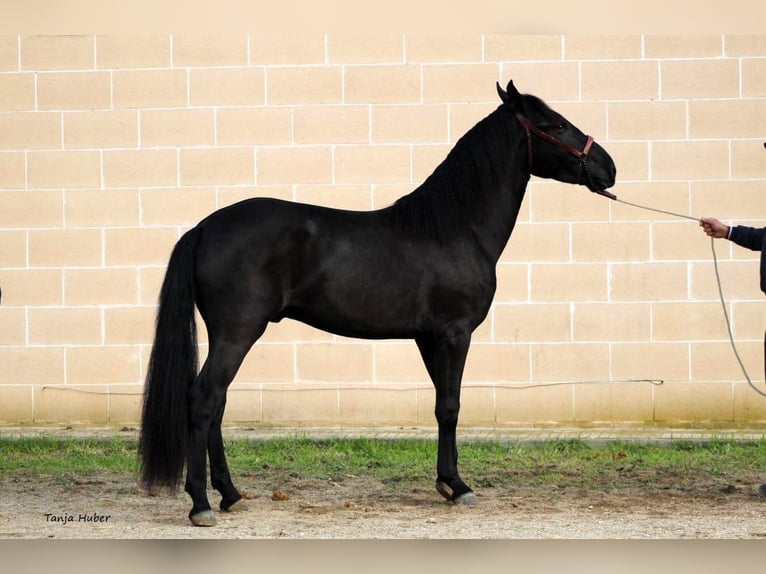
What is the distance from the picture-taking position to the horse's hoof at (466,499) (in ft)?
18.8

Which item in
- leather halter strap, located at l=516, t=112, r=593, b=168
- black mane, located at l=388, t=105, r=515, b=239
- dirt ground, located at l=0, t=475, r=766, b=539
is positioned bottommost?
dirt ground, located at l=0, t=475, r=766, b=539

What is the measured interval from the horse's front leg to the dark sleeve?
5.01ft

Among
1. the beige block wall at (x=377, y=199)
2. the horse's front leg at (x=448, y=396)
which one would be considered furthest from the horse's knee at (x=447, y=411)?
the beige block wall at (x=377, y=199)

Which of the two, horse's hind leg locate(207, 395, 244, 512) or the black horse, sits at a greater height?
the black horse

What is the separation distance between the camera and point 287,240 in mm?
5449

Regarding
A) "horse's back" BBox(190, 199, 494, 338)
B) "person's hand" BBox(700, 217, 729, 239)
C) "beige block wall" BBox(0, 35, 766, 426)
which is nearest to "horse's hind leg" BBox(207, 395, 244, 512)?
"horse's back" BBox(190, 199, 494, 338)

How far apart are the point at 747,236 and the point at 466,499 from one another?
203 cm

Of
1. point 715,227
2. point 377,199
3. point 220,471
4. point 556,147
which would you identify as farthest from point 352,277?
point 377,199

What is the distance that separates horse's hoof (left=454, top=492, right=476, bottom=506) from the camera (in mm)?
5730

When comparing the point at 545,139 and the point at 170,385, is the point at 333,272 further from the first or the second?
the point at 545,139

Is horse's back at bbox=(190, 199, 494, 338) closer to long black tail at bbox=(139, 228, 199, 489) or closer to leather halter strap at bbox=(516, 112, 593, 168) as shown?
long black tail at bbox=(139, 228, 199, 489)

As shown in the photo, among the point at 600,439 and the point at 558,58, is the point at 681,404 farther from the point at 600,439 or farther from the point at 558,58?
the point at 558,58

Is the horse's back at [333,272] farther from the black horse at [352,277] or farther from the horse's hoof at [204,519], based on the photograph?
the horse's hoof at [204,519]

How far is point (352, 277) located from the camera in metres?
5.57
